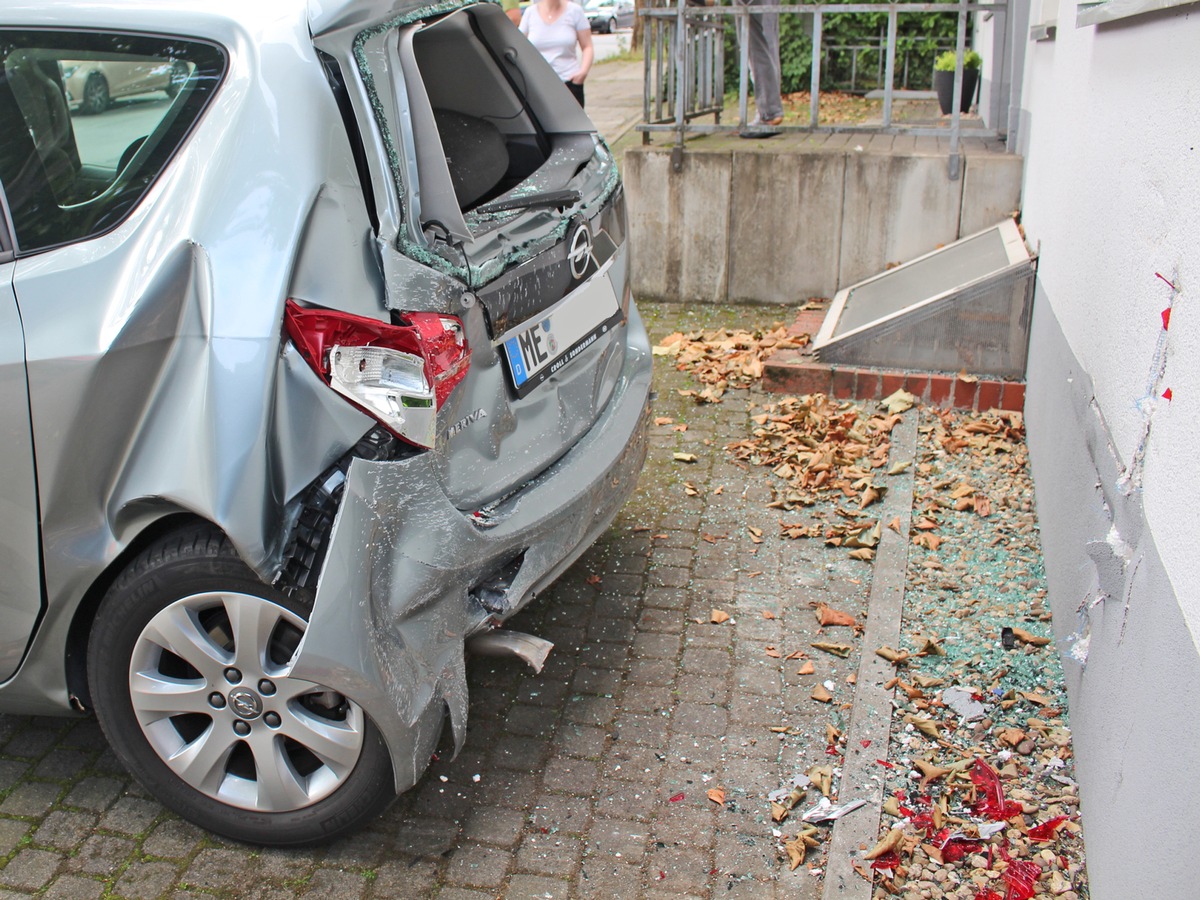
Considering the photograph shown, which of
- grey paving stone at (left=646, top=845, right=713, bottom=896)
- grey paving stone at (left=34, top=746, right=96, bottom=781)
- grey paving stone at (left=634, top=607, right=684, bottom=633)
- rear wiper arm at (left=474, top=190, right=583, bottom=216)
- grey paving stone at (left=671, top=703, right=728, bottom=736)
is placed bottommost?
grey paving stone at (left=34, top=746, right=96, bottom=781)

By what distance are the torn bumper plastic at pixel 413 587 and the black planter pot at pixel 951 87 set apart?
824 cm

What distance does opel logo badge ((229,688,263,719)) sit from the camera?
260 centimetres

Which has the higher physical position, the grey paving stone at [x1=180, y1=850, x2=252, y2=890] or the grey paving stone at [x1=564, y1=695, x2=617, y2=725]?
the grey paving stone at [x1=564, y1=695, x2=617, y2=725]

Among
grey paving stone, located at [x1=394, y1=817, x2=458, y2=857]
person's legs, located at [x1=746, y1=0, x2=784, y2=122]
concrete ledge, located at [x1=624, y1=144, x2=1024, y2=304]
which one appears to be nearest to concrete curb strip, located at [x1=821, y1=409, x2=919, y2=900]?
grey paving stone, located at [x1=394, y1=817, x2=458, y2=857]

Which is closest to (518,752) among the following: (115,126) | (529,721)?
(529,721)

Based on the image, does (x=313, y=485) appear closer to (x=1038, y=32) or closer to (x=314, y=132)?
(x=314, y=132)

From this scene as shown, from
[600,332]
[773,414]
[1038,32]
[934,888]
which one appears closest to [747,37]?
[1038,32]

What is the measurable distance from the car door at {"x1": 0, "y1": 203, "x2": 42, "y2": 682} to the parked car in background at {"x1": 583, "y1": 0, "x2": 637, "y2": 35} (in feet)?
119

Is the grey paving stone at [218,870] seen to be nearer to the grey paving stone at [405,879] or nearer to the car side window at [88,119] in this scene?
the grey paving stone at [405,879]

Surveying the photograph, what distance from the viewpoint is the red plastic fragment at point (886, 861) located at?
8.72 feet

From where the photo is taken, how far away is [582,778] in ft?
9.92

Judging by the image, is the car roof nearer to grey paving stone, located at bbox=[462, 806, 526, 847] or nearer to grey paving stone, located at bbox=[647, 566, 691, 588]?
grey paving stone, located at bbox=[462, 806, 526, 847]

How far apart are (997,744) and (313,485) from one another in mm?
2012

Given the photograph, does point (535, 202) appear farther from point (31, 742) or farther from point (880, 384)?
point (880, 384)
